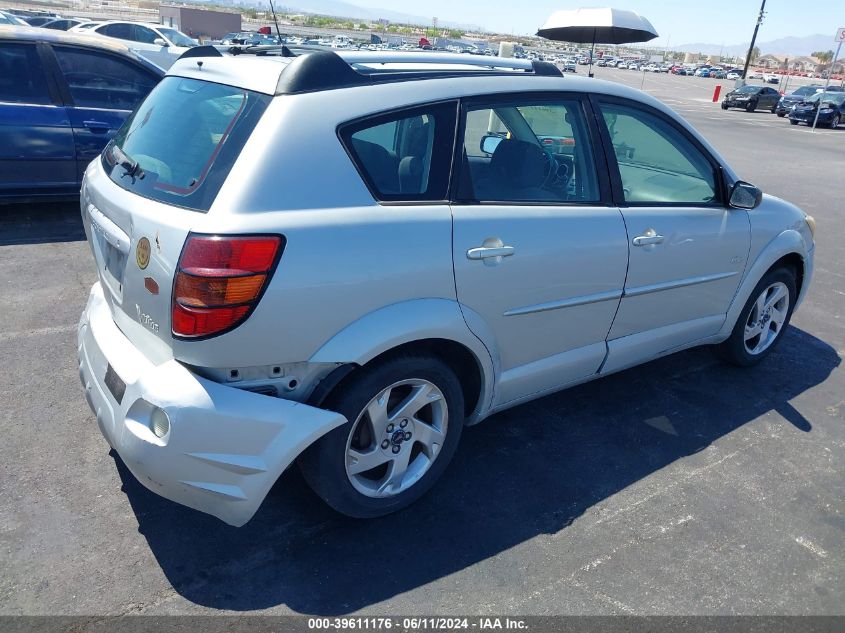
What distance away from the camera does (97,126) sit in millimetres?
6359

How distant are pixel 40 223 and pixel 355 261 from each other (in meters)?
5.47

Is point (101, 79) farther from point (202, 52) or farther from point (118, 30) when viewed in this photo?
point (118, 30)

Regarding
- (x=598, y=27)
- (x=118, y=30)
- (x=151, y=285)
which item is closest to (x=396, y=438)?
(x=151, y=285)

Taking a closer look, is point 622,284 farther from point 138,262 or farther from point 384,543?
point 138,262

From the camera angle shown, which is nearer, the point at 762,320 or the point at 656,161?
the point at 656,161

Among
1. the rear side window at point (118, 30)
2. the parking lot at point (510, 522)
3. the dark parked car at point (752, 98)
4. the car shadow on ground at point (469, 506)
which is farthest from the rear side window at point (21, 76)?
the dark parked car at point (752, 98)

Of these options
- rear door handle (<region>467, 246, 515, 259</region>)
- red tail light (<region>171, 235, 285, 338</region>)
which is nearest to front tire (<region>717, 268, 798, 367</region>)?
rear door handle (<region>467, 246, 515, 259</region>)

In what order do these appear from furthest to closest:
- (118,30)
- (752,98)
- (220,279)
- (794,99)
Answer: (752,98) → (794,99) → (118,30) → (220,279)

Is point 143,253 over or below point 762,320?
over

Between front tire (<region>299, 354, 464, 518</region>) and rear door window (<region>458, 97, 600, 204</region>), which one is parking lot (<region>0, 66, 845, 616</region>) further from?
rear door window (<region>458, 97, 600, 204</region>)

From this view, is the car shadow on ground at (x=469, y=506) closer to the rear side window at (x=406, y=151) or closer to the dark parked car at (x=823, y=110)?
the rear side window at (x=406, y=151)

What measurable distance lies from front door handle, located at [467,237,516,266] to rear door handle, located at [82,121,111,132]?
5038 mm

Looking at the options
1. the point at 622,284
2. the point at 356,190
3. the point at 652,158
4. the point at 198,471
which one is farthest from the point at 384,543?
the point at 652,158

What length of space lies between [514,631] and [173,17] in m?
50.9
